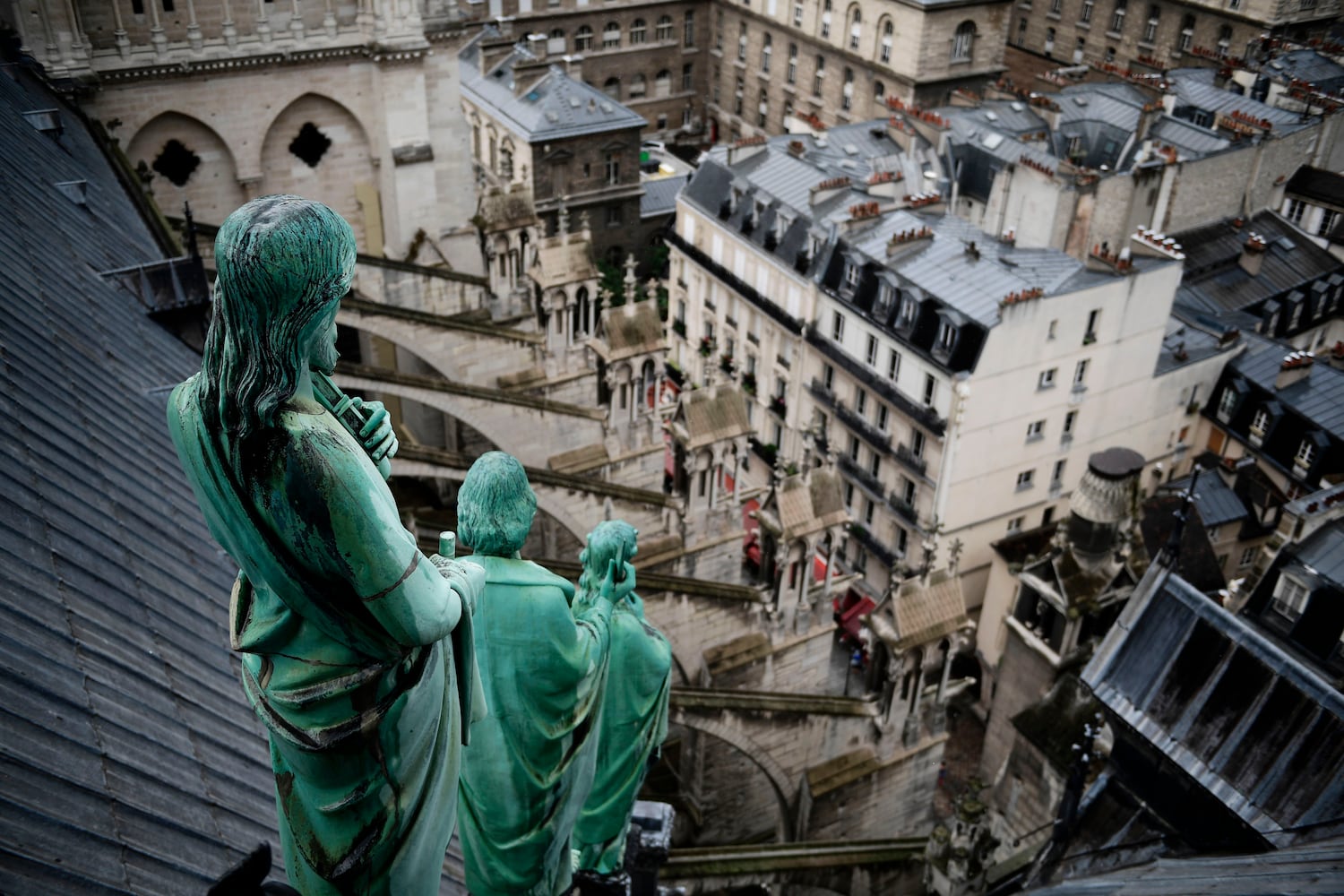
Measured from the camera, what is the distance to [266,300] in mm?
4230

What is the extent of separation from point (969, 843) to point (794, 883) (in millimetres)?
2328

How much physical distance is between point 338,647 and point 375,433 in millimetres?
843

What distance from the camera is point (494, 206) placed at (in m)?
29.1

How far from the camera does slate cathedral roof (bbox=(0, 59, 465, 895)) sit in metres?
7.14

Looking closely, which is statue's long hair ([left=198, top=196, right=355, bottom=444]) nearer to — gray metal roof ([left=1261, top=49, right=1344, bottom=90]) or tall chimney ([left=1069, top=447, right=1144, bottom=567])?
tall chimney ([left=1069, top=447, right=1144, bottom=567])

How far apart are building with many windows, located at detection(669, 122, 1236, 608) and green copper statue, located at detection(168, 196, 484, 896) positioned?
26.2m

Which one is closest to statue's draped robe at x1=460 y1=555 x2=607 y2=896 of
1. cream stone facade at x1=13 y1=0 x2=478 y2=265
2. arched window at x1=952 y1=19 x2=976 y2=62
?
cream stone facade at x1=13 y1=0 x2=478 y2=265

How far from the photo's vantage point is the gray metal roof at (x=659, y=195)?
178ft

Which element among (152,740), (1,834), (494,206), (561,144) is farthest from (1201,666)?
(561,144)

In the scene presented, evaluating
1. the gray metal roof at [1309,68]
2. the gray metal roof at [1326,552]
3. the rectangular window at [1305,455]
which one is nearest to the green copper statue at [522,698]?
the gray metal roof at [1326,552]

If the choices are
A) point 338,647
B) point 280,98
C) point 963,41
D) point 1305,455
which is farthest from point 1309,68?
point 338,647

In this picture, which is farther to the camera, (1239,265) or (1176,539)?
(1239,265)

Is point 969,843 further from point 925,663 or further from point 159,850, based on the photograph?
point 159,850

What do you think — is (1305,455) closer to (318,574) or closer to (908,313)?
(908,313)
